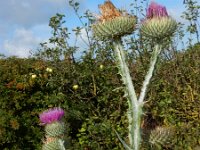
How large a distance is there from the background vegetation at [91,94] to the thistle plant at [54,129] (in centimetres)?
199

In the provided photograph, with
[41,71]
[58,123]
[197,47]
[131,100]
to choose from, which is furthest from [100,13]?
[197,47]

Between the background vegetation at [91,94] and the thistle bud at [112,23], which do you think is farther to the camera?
the background vegetation at [91,94]

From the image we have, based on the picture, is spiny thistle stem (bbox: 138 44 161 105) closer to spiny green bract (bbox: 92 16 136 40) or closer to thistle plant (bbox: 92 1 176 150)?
thistle plant (bbox: 92 1 176 150)

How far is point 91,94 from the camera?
8336mm

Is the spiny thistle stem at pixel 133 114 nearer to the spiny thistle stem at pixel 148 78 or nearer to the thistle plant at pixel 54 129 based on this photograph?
the spiny thistle stem at pixel 148 78

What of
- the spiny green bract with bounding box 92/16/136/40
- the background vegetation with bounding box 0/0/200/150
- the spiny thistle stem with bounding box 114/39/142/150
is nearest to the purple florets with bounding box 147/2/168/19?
the spiny green bract with bounding box 92/16/136/40

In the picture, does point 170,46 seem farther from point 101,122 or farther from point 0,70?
point 0,70

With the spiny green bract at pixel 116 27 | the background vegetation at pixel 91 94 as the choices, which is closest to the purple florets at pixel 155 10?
the spiny green bract at pixel 116 27

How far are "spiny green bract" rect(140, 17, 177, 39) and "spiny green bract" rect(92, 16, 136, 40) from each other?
105 mm

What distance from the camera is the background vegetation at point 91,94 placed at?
295 inches

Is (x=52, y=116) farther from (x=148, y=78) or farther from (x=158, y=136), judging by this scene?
(x=148, y=78)

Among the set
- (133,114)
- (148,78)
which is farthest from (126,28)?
(133,114)

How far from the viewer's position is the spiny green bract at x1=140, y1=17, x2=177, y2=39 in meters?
4.36

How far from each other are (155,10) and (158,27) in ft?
0.56
